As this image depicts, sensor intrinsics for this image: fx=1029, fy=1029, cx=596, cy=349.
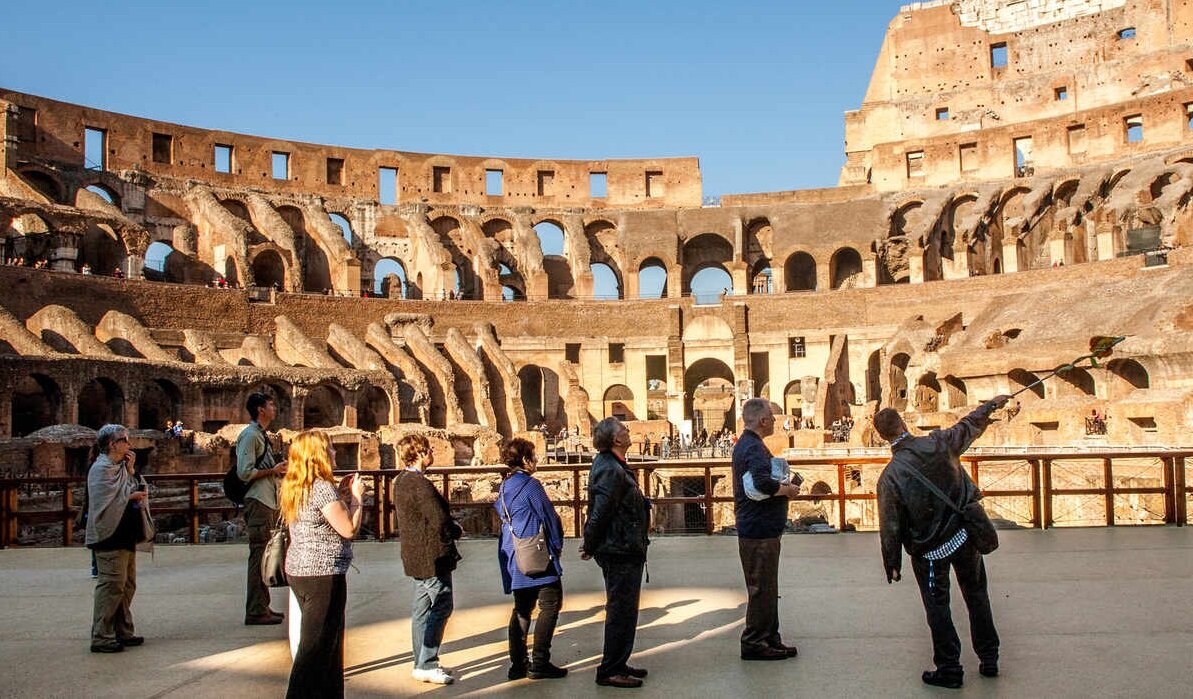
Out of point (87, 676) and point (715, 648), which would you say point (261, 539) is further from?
point (715, 648)

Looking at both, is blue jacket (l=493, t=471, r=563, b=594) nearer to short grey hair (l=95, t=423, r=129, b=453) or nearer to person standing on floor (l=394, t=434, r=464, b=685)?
person standing on floor (l=394, t=434, r=464, b=685)

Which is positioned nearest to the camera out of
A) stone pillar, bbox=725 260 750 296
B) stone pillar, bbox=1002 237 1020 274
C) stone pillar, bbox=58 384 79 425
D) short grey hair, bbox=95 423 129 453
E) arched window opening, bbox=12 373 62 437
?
short grey hair, bbox=95 423 129 453

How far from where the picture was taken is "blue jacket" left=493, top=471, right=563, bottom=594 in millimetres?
6023

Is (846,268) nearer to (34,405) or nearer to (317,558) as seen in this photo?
(34,405)

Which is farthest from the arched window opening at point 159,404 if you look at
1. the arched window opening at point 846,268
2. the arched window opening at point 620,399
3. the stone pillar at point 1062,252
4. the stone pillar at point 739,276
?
the stone pillar at point 1062,252

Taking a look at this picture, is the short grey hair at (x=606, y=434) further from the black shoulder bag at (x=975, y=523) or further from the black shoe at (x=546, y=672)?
the black shoulder bag at (x=975, y=523)

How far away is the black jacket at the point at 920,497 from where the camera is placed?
5.68 meters

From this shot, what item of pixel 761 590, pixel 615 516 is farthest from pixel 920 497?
pixel 615 516

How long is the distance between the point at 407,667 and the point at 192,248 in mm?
36573

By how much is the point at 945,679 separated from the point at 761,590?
111 cm

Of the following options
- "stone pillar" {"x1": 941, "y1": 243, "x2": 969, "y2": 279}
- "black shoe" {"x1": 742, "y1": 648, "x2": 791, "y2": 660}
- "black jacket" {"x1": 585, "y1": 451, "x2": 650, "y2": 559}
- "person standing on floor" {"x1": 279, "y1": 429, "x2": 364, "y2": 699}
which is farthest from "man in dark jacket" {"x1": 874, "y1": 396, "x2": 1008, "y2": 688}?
"stone pillar" {"x1": 941, "y1": 243, "x2": 969, "y2": 279}

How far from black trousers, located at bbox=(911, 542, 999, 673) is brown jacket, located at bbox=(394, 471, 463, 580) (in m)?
2.66

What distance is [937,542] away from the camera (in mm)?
5652

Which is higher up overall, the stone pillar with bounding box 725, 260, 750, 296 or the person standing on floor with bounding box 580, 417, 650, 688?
the stone pillar with bounding box 725, 260, 750, 296
